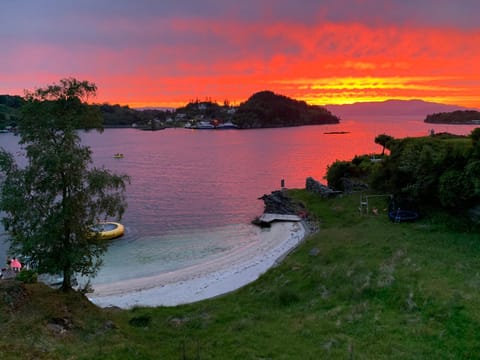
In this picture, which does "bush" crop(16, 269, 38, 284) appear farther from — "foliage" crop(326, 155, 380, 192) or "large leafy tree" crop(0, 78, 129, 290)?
"foliage" crop(326, 155, 380, 192)

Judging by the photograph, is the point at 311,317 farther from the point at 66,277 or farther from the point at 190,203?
the point at 190,203

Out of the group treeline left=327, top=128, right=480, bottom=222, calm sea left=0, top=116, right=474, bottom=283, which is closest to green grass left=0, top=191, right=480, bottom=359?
treeline left=327, top=128, right=480, bottom=222

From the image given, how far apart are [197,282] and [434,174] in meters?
19.2

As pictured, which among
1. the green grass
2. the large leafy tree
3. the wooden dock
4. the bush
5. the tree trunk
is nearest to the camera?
the green grass

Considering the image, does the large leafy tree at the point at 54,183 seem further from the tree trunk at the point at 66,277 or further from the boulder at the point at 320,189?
the boulder at the point at 320,189

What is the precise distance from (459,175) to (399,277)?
13.1 metres

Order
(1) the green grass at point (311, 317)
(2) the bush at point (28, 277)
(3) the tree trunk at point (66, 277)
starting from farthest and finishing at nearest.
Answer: (2) the bush at point (28, 277) → (3) the tree trunk at point (66, 277) → (1) the green grass at point (311, 317)

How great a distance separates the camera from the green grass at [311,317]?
11078mm

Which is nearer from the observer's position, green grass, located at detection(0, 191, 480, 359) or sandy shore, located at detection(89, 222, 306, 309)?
green grass, located at detection(0, 191, 480, 359)

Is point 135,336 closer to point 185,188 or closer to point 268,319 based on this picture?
point 268,319

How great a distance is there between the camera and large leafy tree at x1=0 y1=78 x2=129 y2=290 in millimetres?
13836

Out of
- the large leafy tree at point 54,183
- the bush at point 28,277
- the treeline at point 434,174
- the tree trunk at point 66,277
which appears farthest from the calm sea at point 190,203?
the treeline at point 434,174

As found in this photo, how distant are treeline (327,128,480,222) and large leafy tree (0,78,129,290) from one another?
21776mm

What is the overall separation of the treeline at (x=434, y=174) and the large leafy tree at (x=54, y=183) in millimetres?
21776
